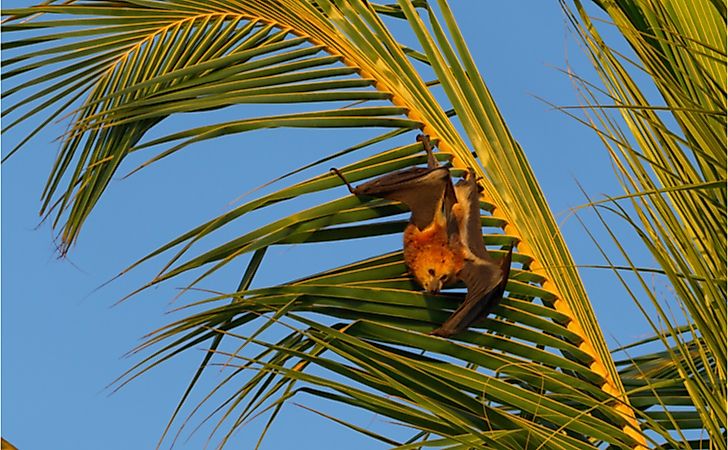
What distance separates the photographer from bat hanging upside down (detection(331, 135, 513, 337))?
6.28 ft

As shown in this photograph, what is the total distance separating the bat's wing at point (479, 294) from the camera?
1819mm

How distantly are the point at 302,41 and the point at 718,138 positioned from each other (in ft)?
3.71

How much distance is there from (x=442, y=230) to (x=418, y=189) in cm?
13

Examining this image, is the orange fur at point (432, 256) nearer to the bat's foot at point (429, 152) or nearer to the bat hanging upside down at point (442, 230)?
→ the bat hanging upside down at point (442, 230)

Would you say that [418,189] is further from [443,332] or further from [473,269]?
[443,332]

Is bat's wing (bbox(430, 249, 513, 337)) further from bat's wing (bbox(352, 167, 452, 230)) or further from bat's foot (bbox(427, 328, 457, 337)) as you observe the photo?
bat's wing (bbox(352, 167, 452, 230))

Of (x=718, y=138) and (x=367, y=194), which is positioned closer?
A: (x=718, y=138)

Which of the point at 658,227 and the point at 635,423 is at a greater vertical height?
the point at 658,227

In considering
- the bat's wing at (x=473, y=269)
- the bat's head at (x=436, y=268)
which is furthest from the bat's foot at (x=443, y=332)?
the bat's head at (x=436, y=268)

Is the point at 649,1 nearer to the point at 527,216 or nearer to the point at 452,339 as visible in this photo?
the point at 527,216

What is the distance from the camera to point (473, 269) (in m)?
1.98

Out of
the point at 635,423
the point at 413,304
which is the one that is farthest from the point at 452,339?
the point at 635,423

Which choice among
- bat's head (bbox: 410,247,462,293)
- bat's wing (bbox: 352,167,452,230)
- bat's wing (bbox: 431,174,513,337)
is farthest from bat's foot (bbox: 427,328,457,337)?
bat's wing (bbox: 352,167,452,230)

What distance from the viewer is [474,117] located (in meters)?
2.15
